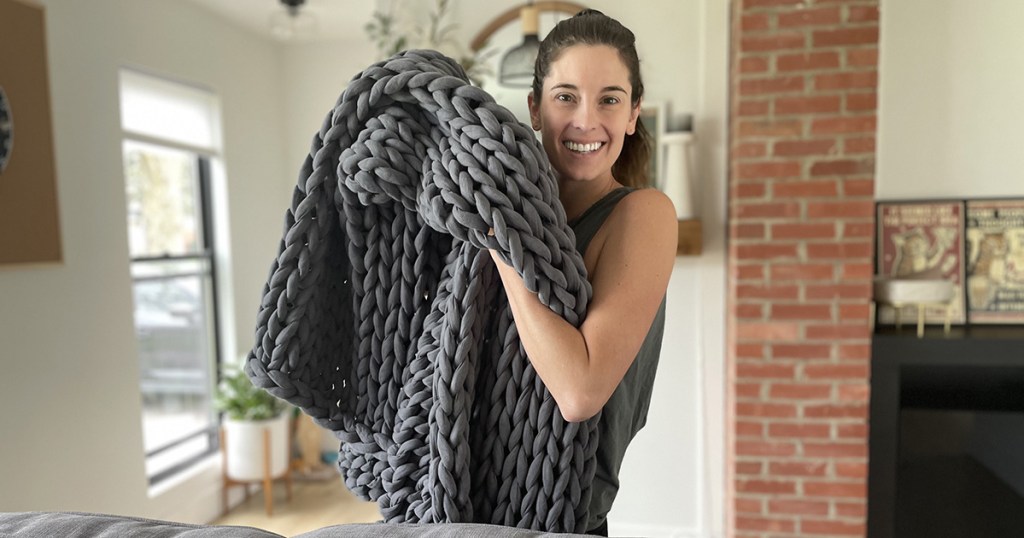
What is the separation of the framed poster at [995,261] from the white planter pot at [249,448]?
3.03 metres

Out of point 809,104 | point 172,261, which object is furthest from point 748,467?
point 172,261

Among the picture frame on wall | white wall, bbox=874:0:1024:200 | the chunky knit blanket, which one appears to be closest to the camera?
the chunky knit blanket

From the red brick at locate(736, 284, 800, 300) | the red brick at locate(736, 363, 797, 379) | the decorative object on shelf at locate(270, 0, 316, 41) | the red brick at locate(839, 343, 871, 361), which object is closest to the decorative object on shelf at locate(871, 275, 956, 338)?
the red brick at locate(839, 343, 871, 361)

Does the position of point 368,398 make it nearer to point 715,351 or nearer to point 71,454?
point 715,351

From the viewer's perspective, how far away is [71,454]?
7.61 feet

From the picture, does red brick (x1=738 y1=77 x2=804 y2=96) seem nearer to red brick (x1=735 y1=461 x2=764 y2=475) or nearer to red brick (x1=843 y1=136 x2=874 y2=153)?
red brick (x1=843 y1=136 x2=874 y2=153)

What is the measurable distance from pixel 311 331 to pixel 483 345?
0.19 meters

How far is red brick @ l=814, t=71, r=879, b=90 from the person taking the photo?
1.99 m

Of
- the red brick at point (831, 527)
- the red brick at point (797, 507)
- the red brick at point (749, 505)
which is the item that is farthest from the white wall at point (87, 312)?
the red brick at point (831, 527)

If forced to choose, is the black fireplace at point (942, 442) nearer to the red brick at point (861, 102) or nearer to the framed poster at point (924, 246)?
the framed poster at point (924, 246)

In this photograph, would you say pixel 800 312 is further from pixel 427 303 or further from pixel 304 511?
pixel 304 511

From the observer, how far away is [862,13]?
197 centimetres

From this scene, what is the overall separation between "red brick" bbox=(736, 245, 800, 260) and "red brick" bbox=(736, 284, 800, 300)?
0.10 meters

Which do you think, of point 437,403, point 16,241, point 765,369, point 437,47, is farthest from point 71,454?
point 765,369
